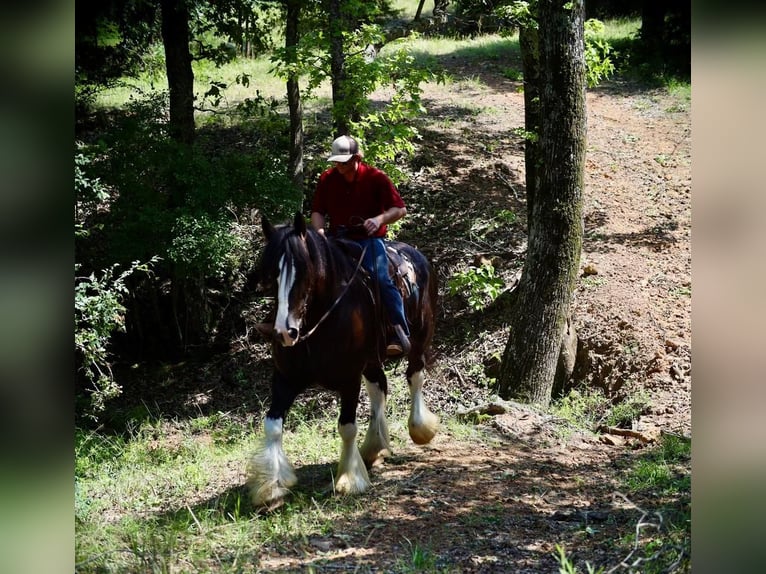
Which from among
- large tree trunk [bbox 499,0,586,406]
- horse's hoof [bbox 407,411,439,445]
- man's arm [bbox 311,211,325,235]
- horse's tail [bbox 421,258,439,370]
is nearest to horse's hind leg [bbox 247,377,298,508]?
man's arm [bbox 311,211,325,235]

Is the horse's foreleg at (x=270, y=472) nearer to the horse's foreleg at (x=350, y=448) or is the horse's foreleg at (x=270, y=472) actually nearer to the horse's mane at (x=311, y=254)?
the horse's foreleg at (x=350, y=448)

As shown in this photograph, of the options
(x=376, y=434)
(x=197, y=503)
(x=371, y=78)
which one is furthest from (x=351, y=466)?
(x=371, y=78)

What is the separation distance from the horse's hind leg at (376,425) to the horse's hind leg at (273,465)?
1356 mm

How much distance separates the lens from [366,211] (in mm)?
7535

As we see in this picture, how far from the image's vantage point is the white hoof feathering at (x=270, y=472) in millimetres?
6387

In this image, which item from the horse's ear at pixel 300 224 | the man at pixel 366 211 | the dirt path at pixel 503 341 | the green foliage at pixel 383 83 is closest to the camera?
the dirt path at pixel 503 341

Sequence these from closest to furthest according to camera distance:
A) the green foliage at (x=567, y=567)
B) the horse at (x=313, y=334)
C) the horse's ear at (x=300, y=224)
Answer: the green foliage at (x=567, y=567) → the horse at (x=313, y=334) → the horse's ear at (x=300, y=224)

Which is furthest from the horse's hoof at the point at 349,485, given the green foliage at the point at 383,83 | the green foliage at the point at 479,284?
the green foliage at the point at 383,83

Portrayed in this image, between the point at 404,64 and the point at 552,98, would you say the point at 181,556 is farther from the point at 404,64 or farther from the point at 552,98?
the point at 404,64

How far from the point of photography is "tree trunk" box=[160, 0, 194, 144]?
48.6 ft

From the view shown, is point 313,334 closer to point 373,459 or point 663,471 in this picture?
point 373,459

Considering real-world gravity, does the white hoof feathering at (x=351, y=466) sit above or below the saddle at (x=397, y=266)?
below

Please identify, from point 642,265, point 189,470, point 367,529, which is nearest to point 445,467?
point 367,529
